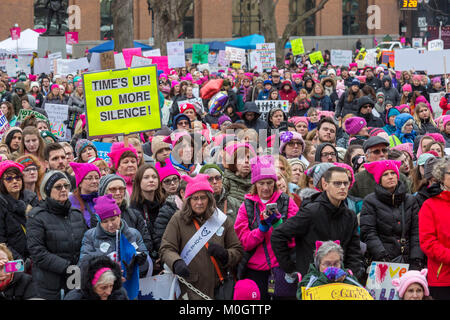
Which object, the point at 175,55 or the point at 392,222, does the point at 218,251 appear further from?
the point at 175,55

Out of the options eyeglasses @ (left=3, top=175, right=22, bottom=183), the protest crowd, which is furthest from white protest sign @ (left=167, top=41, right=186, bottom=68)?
eyeglasses @ (left=3, top=175, right=22, bottom=183)

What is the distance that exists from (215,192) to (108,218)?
1082 millimetres

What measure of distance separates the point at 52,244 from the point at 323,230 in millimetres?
2087

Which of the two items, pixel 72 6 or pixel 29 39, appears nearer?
pixel 29 39

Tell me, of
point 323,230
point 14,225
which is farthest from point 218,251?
point 14,225

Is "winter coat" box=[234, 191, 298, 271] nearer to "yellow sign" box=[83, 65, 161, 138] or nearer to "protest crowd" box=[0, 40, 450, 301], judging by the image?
"protest crowd" box=[0, 40, 450, 301]

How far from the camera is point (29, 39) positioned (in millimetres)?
36031

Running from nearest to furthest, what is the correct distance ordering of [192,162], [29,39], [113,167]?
1. [113,167]
2. [192,162]
3. [29,39]

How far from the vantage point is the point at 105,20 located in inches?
2003

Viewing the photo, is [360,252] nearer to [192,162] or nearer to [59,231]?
[59,231]

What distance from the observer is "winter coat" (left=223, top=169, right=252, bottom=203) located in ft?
23.3

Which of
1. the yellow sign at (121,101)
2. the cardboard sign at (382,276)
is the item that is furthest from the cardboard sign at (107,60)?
the cardboard sign at (382,276)

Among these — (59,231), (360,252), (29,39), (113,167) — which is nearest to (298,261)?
(360,252)

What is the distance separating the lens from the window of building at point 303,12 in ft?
180
